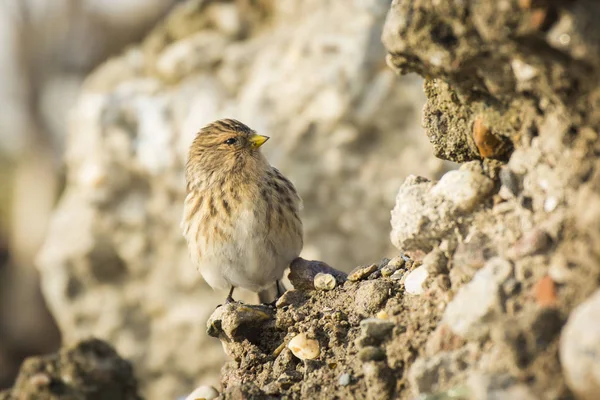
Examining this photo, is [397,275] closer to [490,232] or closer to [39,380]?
[490,232]

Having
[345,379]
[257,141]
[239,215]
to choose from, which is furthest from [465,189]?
[257,141]

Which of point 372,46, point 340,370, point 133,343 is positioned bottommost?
point 340,370

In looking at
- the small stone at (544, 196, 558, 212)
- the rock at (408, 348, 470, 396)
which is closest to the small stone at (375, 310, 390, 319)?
the rock at (408, 348, 470, 396)

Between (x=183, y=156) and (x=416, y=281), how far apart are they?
4.97 metres

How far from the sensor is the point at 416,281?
321 centimetres

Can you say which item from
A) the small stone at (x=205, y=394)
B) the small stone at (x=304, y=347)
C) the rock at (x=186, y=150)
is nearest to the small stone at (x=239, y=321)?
the small stone at (x=205, y=394)

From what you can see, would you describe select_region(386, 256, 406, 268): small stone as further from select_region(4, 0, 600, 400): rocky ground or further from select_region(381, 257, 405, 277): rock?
select_region(4, 0, 600, 400): rocky ground

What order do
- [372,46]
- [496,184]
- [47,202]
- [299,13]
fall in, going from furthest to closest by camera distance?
[47,202] < [299,13] < [372,46] < [496,184]

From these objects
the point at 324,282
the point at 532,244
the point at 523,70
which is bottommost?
the point at 532,244

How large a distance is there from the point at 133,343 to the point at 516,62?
264 inches

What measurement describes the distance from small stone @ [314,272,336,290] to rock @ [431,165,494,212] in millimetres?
963

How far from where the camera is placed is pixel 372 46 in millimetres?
7266

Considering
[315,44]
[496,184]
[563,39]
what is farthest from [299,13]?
[563,39]

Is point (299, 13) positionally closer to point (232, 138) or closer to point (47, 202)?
point (232, 138)
